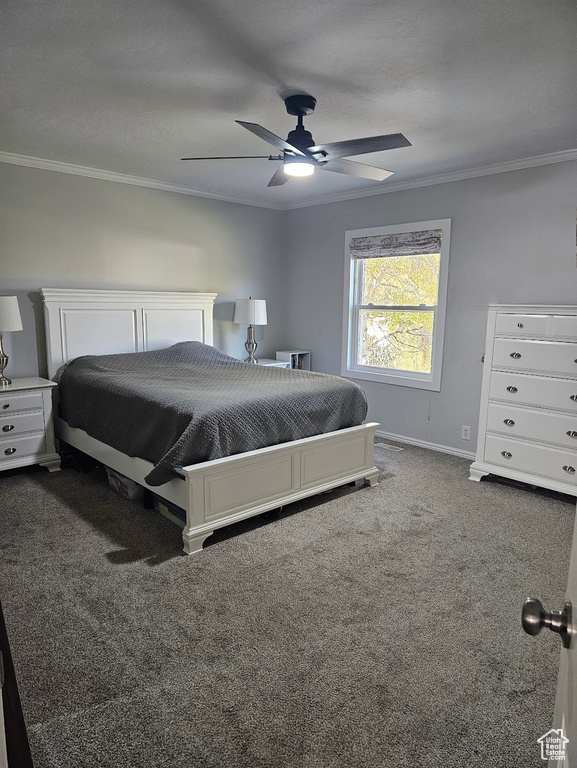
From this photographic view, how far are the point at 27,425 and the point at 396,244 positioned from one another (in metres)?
3.46

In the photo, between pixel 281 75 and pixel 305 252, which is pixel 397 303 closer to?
pixel 305 252

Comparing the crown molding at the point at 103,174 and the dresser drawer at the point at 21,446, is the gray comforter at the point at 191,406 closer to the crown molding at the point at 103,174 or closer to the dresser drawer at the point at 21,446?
the dresser drawer at the point at 21,446

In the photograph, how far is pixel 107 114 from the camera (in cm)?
290

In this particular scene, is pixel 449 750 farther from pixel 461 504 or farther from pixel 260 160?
pixel 260 160

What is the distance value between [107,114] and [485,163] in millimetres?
2720

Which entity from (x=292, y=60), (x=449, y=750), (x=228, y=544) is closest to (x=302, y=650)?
(x=449, y=750)

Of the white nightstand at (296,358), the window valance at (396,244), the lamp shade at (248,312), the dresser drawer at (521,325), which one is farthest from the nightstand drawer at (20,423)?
the dresser drawer at (521,325)

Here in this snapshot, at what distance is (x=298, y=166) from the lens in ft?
8.96

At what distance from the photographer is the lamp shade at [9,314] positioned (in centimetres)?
358

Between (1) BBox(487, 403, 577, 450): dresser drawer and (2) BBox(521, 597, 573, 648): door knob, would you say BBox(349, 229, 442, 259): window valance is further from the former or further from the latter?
(2) BBox(521, 597, 573, 648): door knob

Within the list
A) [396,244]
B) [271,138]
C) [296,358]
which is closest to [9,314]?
[271,138]

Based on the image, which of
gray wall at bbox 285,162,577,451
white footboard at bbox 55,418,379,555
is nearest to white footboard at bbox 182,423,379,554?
white footboard at bbox 55,418,379,555

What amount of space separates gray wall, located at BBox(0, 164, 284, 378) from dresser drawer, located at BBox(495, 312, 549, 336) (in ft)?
9.15

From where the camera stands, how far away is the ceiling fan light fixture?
2693mm
